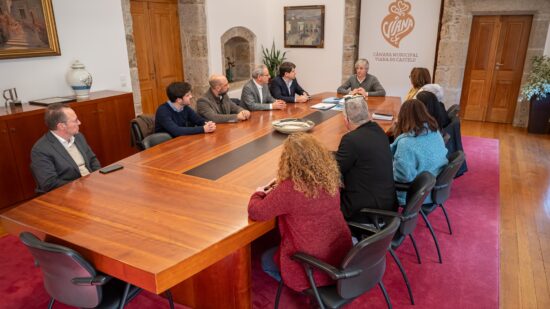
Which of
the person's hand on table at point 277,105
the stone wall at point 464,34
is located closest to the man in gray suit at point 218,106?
the person's hand on table at point 277,105

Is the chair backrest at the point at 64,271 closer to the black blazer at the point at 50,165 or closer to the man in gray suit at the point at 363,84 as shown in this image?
the black blazer at the point at 50,165

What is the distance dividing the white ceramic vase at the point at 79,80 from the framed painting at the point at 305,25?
14.2ft

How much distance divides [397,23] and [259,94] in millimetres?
3728

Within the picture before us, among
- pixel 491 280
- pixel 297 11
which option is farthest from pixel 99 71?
pixel 491 280

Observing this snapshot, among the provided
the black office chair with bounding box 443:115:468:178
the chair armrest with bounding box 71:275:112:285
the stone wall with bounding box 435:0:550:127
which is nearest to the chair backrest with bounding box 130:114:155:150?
the chair armrest with bounding box 71:275:112:285

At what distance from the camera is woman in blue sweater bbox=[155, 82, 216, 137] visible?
3.42m

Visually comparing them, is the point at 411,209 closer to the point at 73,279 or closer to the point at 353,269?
the point at 353,269

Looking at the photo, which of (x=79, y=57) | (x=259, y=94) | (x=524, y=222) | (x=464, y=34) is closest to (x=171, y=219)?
(x=259, y=94)

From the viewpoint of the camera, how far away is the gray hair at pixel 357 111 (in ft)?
7.73

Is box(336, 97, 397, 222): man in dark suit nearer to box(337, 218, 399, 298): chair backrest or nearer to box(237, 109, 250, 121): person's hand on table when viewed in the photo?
box(337, 218, 399, 298): chair backrest

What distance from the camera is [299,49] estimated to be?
7781mm

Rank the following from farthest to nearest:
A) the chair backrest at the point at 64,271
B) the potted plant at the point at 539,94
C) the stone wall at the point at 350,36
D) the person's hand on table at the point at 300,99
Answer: the stone wall at the point at 350,36 → the potted plant at the point at 539,94 → the person's hand on table at the point at 300,99 → the chair backrest at the point at 64,271

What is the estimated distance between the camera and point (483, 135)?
6297 mm

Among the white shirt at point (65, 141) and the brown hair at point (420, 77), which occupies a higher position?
the brown hair at point (420, 77)
